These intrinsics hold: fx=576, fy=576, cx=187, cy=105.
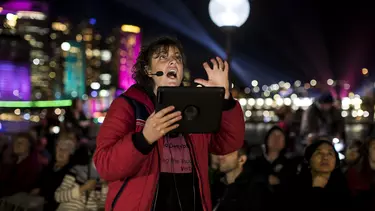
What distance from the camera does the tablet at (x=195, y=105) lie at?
2.60 m

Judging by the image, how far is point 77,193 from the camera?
5.85 metres

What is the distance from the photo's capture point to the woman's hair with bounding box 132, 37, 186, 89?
314 cm

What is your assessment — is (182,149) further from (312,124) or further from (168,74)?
(312,124)

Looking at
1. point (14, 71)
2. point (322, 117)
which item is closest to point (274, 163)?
point (322, 117)

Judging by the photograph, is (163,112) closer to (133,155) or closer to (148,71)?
(133,155)

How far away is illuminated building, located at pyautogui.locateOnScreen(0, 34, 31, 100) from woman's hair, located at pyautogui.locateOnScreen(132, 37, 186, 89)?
1846cm

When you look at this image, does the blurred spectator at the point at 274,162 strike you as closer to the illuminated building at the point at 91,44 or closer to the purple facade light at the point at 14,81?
the purple facade light at the point at 14,81

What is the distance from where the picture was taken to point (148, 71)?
3176 mm

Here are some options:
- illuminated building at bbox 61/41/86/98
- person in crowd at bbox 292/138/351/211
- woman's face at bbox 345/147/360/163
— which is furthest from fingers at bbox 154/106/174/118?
illuminated building at bbox 61/41/86/98

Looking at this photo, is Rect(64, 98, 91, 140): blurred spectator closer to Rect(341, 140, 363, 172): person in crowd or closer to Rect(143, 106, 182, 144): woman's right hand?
Rect(341, 140, 363, 172): person in crowd

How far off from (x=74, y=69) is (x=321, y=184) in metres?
110

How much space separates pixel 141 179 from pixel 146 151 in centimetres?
24

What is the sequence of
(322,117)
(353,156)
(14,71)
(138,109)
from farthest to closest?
(14,71) < (322,117) < (353,156) < (138,109)

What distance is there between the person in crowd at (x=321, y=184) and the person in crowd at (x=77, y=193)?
2.07 m
